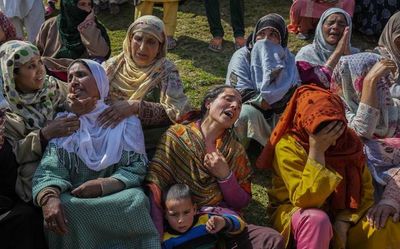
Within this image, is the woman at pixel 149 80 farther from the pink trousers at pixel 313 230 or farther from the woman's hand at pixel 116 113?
the pink trousers at pixel 313 230

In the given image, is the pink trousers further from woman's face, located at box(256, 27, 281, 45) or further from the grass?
woman's face, located at box(256, 27, 281, 45)

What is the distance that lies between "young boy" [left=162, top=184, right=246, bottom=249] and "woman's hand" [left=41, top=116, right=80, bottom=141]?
2.27 feet

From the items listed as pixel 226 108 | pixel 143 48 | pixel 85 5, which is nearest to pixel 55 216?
pixel 226 108

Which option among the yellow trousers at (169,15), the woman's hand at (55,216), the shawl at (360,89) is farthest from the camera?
the yellow trousers at (169,15)

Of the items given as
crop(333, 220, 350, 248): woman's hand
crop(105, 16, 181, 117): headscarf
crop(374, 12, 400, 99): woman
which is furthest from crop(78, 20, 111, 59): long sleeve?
crop(333, 220, 350, 248): woman's hand

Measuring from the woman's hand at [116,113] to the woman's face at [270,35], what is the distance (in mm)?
1571

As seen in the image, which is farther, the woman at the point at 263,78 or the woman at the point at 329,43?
the woman at the point at 329,43

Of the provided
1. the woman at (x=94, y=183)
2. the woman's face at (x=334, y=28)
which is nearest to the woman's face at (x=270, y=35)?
the woman's face at (x=334, y=28)

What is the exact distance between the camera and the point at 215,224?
10.1ft

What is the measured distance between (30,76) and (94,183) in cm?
85

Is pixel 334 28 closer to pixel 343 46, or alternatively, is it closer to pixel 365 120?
pixel 343 46

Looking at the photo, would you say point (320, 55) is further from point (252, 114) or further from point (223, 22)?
point (223, 22)

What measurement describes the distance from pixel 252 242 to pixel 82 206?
98 centimetres

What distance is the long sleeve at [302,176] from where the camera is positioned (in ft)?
10.3
